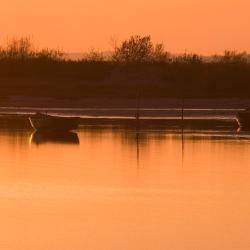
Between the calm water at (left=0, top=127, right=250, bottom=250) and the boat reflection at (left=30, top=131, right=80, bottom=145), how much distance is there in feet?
0.89

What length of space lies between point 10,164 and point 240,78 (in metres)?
39.5

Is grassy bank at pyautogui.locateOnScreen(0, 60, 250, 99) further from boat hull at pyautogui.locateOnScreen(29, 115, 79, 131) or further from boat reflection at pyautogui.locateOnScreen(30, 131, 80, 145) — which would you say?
boat reflection at pyautogui.locateOnScreen(30, 131, 80, 145)

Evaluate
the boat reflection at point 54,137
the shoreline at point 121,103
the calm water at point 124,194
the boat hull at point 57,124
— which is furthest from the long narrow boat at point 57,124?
the shoreline at point 121,103

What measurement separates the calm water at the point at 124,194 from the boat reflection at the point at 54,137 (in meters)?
0.27

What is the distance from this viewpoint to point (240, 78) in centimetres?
6831

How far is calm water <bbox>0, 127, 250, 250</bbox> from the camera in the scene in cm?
2002

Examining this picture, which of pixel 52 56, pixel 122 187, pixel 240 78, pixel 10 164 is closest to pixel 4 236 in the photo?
pixel 122 187

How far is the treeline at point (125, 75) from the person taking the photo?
215ft

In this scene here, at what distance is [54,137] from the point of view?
40.7 m

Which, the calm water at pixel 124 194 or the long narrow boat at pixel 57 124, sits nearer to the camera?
the calm water at pixel 124 194

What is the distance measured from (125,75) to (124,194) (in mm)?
45103

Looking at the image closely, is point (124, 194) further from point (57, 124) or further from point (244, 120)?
point (244, 120)

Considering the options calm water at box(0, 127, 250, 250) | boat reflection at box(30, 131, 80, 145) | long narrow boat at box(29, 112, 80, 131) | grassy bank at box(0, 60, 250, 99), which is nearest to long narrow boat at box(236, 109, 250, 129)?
long narrow boat at box(29, 112, 80, 131)

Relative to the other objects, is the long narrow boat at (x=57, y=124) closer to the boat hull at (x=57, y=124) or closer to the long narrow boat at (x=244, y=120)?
the boat hull at (x=57, y=124)
